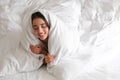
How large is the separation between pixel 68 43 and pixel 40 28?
197 millimetres

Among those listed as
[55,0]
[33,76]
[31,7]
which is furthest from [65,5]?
[33,76]

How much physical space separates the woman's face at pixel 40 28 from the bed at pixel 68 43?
37mm

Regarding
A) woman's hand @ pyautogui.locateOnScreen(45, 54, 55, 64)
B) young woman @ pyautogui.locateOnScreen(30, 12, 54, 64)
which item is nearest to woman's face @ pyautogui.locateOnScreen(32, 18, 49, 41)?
young woman @ pyautogui.locateOnScreen(30, 12, 54, 64)

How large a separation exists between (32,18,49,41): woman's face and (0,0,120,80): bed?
Result: 1.5 inches

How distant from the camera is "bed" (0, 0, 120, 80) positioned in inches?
48.2

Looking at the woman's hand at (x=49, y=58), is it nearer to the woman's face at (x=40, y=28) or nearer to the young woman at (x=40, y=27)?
the young woman at (x=40, y=27)

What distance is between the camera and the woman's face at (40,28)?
3.94ft

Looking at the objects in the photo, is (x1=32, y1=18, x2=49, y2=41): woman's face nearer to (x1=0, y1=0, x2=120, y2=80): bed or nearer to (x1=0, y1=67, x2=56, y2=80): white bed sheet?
(x1=0, y1=0, x2=120, y2=80): bed

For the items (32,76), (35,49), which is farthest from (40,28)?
(32,76)

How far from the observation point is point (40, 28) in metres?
1.21

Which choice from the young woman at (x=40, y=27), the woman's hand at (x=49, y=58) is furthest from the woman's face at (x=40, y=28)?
the woman's hand at (x=49, y=58)

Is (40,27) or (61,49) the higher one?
(40,27)

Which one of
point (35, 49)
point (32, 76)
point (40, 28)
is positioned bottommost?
point (32, 76)

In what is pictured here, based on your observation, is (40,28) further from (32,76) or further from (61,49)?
(32,76)
